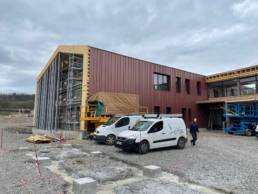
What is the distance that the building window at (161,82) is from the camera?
73.2 feet

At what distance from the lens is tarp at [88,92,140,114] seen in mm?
15727

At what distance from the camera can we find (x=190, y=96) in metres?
25.4

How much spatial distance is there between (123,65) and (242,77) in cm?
1378

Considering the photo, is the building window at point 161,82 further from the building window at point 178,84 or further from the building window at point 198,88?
the building window at point 198,88

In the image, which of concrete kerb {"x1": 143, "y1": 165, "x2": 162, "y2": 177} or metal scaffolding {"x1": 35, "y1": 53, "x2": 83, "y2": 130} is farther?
metal scaffolding {"x1": 35, "y1": 53, "x2": 83, "y2": 130}

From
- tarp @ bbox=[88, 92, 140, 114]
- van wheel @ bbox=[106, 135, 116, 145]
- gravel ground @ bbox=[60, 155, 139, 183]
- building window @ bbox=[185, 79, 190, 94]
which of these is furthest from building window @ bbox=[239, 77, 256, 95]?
gravel ground @ bbox=[60, 155, 139, 183]

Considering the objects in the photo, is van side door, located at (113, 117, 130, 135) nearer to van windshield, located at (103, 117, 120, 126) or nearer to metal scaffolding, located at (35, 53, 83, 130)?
Answer: van windshield, located at (103, 117, 120, 126)

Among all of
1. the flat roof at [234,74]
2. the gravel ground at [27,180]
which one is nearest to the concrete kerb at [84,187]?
the gravel ground at [27,180]

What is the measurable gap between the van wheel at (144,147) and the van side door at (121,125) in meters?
3.28

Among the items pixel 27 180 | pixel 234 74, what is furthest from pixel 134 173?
pixel 234 74

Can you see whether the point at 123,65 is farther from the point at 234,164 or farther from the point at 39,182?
the point at 39,182

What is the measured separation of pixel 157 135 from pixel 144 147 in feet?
3.33

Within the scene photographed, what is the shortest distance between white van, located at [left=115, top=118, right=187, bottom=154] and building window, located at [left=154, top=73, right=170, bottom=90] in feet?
33.5

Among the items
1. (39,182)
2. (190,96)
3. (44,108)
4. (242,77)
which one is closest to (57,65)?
(44,108)
